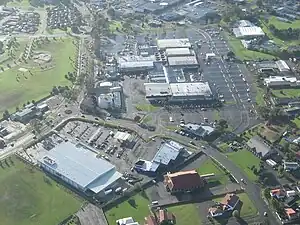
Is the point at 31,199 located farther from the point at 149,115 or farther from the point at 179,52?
the point at 179,52

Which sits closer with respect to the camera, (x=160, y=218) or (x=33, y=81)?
(x=160, y=218)

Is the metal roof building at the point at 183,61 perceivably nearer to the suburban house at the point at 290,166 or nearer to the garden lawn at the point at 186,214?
the suburban house at the point at 290,166

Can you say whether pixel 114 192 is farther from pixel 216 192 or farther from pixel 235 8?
pixel 235 8

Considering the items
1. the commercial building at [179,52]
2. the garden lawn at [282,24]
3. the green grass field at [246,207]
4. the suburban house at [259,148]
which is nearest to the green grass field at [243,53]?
the commercial building at [179,52]

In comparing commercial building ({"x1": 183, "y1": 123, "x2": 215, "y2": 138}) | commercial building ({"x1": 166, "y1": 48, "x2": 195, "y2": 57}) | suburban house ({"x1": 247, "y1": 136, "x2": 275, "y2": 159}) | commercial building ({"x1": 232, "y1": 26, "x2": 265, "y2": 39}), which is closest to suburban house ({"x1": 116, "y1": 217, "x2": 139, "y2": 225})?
commercial building ({"x1": 183, "y1": 123, "x2": 215, "y2": 138})

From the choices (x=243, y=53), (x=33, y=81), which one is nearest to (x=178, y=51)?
(x=243, y=53)

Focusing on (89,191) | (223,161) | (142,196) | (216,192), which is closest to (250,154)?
(223,161)

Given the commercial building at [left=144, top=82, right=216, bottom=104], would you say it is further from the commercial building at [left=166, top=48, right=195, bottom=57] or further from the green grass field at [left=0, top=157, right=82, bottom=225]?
the green grass field at [left=0, top=157, right=82, bottom=225]
